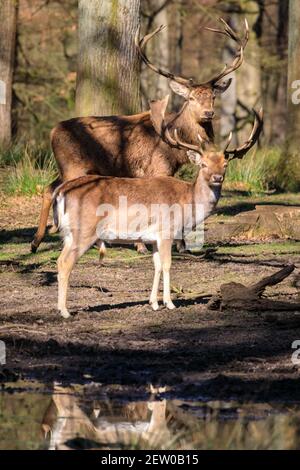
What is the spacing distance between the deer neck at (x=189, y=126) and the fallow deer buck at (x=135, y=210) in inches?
128

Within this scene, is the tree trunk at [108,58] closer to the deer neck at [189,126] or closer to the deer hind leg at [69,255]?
the deer neck at [189,126]

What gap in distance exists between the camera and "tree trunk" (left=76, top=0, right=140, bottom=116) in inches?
654

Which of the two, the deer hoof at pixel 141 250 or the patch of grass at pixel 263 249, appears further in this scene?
the deer hoof at pixel 141 250

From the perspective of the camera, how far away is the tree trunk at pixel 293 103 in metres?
19.6

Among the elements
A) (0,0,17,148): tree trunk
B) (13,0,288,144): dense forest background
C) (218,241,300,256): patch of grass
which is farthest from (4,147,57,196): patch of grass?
(13,0,288,144): dense forest background

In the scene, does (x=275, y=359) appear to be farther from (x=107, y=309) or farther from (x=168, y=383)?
(x=107, y=309)

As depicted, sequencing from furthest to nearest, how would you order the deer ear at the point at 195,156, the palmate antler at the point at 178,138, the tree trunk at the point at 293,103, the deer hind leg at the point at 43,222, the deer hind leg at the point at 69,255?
the tree trunk at the point at 293,103 < the deer hind leg at the point at 43,222 < the palmate antler at the point at 178,138 < the deer ear at the point at 195,156 < the deer hind leg at the point at 69,255

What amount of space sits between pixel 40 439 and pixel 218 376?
180 centimetres

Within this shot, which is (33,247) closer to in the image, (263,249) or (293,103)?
(263,249)

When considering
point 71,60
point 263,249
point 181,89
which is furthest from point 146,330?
point 71,60

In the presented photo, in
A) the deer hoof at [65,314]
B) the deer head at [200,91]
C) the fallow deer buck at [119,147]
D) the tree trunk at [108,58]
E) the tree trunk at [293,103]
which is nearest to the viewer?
the deer hoof at [65,314]

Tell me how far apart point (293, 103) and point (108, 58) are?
4.42 meters

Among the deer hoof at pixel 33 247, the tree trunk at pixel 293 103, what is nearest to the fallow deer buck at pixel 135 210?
the deer hoof at pixel 33 247
